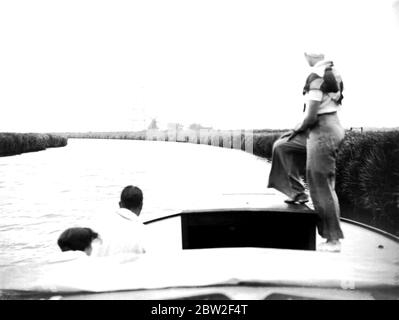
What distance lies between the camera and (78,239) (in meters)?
2.91

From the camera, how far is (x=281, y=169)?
310 centimetres

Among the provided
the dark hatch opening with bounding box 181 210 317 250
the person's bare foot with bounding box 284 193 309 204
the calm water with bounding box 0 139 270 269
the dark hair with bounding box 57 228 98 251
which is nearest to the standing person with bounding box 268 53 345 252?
the dark hatch opening with bounding box 181 210 317 250

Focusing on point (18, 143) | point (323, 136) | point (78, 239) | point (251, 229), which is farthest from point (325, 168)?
point (18, 143)

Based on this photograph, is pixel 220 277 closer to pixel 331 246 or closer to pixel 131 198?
pixel 131 198

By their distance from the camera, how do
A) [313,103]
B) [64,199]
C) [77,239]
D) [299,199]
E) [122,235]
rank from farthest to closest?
[64,199]
[299,199]
[77,239]
[313,103]
[122,235]

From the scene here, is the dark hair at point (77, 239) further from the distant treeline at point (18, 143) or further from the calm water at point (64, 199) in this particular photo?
the distant treeline at point (18, 143)

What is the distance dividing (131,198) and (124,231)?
209 millimetres

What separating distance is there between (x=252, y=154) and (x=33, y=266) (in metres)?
23.1

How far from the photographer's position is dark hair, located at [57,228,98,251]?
2916 mm

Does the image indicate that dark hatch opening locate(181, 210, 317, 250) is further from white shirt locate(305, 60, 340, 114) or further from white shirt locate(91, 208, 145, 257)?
white shirt locate(305, 60, 340, 114)

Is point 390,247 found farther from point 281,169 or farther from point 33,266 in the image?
point 33,266

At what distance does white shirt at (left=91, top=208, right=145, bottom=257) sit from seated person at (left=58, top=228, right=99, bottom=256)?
43 centimetres
